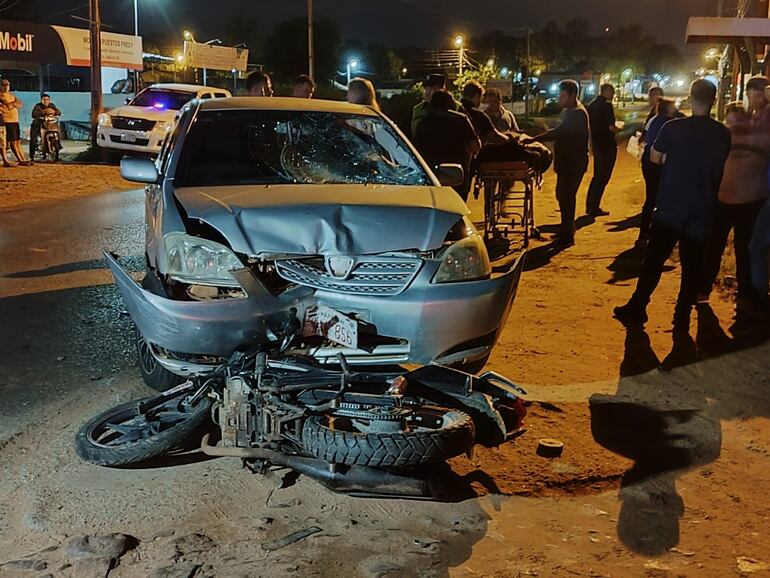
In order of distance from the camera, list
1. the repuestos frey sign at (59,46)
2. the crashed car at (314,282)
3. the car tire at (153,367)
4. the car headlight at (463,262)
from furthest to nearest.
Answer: the repuestos frey sign at (59,46), the car tire at (153,367), the car headlight at (463,262), the crashed car at (314,282)

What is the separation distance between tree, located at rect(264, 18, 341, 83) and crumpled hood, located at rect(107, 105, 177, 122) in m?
57.3

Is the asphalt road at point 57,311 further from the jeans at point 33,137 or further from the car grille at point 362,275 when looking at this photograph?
the jeans at point 33,137

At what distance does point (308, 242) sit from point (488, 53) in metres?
96.5

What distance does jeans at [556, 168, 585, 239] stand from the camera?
10758 mm

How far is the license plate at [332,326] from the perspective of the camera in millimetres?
4215

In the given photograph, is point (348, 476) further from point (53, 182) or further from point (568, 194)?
point (53, 182)

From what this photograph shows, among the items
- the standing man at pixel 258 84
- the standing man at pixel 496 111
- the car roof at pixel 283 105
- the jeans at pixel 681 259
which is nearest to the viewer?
the car roof at pixel 283 105

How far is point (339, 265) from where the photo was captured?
4.41 metres

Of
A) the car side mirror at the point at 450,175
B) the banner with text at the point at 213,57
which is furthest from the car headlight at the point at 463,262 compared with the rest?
the banner with text at the point at 213,57

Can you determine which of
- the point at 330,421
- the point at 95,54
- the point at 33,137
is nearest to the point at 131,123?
the point at 33,137

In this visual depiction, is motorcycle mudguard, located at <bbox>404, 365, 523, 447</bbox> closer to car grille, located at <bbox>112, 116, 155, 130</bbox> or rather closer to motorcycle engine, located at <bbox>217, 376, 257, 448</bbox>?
motorcycle engine, located at <bbox>217, 376, 257, 448</bbox>

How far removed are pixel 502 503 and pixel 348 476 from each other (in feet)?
2.47

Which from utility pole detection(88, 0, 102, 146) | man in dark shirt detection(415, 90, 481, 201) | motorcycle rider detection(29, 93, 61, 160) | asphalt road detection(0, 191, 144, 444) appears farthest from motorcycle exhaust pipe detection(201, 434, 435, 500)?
utility pole detection(88, 0, 102, 146)

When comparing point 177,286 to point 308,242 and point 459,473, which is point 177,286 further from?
point 459,473
